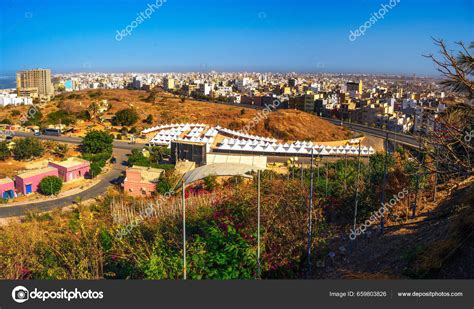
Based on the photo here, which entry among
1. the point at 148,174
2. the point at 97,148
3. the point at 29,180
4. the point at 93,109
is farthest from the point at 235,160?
the point at 93,109

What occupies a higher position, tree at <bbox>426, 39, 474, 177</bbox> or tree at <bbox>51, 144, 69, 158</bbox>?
tree at <bbox>426, 39, 474, 177</bbox>

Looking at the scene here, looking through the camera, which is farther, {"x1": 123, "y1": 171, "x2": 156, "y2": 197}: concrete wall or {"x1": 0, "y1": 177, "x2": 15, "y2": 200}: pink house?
{"x1": 123, "y1": 171, "x2": 156, "y2": 197}: concrete wall

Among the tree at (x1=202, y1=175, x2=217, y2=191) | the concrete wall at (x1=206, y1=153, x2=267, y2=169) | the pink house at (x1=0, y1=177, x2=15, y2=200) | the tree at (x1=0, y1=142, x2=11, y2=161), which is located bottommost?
the pink house at (x1=0, y1=177, x2=15, y2=200)

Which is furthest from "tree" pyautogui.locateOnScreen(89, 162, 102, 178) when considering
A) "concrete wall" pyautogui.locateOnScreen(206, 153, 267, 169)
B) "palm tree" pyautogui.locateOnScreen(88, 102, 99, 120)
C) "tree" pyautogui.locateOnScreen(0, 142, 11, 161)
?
"palm tree" pyautogui.locateOnScreen(88, 102, 99, 120)

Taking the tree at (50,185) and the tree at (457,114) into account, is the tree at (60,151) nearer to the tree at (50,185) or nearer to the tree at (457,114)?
the tree at (50,185)

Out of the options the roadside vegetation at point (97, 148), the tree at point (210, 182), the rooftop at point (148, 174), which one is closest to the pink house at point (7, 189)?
the rooftop at point (148, 174)

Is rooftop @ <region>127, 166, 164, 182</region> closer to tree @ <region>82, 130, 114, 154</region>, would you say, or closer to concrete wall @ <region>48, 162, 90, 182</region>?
concrete wall @ <region>48, 162, 90, 182</region>
